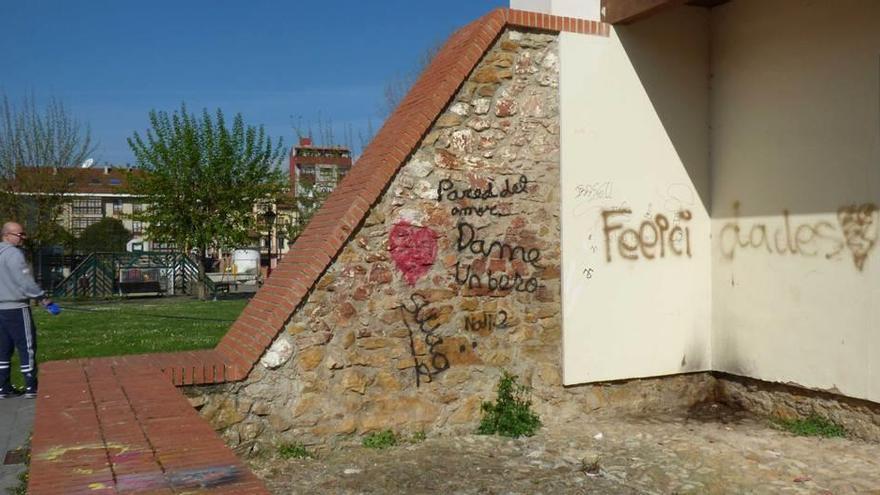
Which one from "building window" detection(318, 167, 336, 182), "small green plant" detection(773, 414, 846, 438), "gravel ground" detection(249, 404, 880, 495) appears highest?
"building window" detection(318, 167, 336, 182)

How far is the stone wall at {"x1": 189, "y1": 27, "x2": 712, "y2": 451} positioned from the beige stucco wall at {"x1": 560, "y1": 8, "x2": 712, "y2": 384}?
0.61 ft

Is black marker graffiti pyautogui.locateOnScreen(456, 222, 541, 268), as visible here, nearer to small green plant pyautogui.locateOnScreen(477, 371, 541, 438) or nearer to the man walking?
small green plant pyautogui.locateOnScreen(477, 371, 541, 438)

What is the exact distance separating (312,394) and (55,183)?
24563mm

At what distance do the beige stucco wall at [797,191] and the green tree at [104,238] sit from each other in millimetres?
44503

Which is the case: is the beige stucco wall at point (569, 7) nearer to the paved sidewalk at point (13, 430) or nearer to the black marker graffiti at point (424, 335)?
the black marker graffiti at point (424, 335)

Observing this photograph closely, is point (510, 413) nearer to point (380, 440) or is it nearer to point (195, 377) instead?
point (380, 440)

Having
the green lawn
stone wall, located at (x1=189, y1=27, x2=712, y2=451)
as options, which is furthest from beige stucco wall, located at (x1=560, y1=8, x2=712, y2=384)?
the green lawn

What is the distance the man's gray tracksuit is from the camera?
24.6 feet

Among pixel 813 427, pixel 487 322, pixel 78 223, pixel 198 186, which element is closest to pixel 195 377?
pixel 487 322

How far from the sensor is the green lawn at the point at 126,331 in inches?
424

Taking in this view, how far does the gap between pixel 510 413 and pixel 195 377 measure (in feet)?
8.56

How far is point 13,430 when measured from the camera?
6.37m

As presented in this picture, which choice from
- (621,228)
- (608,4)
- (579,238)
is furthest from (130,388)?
(608,4)

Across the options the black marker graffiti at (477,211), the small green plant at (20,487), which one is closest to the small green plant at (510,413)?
the black marker graffiti at (477,211)
